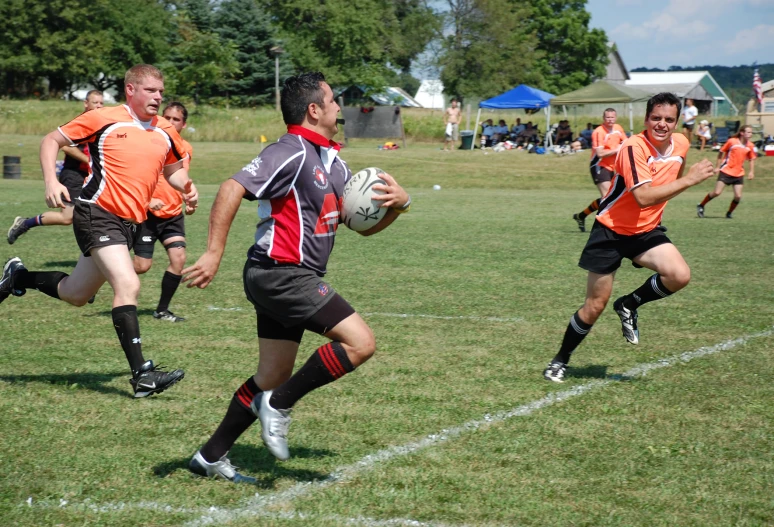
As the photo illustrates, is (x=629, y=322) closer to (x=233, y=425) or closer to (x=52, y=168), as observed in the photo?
(x=233, y=425)

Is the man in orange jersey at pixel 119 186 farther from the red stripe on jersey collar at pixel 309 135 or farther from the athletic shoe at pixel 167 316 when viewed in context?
the red stripe on jersey collar at pixel 309 135

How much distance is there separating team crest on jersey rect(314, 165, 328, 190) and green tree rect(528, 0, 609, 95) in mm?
82667

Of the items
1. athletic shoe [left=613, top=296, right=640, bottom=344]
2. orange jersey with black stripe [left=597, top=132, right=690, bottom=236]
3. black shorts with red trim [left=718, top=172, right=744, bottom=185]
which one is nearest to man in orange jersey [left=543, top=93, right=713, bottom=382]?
orange jersey with black stripe [left=597, top=132, right=690, bottom=236]

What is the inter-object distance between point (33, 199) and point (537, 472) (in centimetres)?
2059

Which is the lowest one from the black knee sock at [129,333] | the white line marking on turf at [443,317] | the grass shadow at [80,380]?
the grass shadow at [80,380]

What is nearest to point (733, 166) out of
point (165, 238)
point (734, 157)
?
point (734, 157)

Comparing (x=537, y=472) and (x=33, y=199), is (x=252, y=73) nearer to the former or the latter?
(x=33, y=199)

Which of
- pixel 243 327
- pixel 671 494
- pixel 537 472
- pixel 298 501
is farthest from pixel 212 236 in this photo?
pixel 243 327

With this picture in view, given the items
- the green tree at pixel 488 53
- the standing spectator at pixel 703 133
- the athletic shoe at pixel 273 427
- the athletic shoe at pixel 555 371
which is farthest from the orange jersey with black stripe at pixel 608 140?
the green tree at pixel 488 53

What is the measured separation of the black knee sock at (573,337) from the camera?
22.0 ft

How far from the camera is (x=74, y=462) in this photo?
15.9 feet

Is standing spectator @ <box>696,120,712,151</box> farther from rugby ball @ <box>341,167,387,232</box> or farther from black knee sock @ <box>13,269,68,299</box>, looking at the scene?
rugby ball @ <box>341,167,387,232</box>

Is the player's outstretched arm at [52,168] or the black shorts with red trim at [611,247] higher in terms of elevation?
the player's outstretched arm at [52,168]

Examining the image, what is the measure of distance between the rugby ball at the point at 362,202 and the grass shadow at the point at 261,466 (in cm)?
132
